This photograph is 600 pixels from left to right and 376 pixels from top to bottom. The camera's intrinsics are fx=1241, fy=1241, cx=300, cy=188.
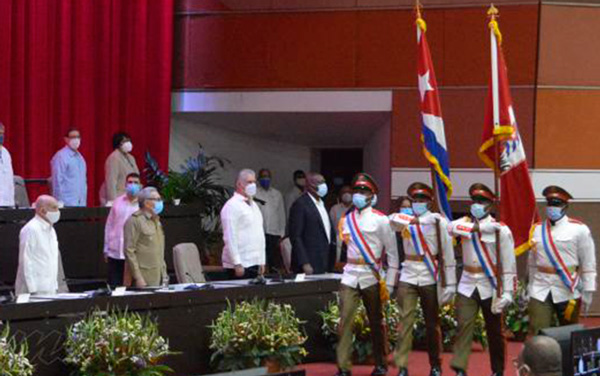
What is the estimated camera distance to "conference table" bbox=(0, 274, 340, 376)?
859 cm

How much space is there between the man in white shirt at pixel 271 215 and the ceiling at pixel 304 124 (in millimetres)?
1052

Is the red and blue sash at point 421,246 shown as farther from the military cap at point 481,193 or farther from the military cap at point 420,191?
the military cap at point 481,193

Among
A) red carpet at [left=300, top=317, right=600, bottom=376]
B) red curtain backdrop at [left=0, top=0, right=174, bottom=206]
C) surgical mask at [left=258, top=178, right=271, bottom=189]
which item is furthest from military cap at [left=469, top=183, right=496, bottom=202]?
red curtain backdrop at [left=0, top=0, right=174, bottom=206]

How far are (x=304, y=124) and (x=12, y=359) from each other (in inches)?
352

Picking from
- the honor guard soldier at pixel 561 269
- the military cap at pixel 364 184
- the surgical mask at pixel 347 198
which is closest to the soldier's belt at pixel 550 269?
the honor guard soldier at pixel 561 269

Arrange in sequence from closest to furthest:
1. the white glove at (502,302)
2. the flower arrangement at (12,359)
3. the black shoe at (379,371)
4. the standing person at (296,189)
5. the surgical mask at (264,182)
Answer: the flower arrangement at (12,359) < the white glove at (502,302) < the black shoe at (379,371) < the surgical mask at (264,182) < the standing person at (296,189)

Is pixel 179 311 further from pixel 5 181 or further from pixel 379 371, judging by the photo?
pixel 5 181

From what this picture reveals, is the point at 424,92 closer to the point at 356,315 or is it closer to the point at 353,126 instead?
the point at 356,315

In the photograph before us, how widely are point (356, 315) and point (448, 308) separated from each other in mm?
1449

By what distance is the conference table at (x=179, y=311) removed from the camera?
28.2 ft

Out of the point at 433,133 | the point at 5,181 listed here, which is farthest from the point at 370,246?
the point at 5,181

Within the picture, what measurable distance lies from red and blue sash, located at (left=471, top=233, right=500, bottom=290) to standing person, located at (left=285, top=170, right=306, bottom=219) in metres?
6.24

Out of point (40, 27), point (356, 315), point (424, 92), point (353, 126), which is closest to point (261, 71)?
point (353, 126)

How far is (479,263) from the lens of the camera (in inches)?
380
